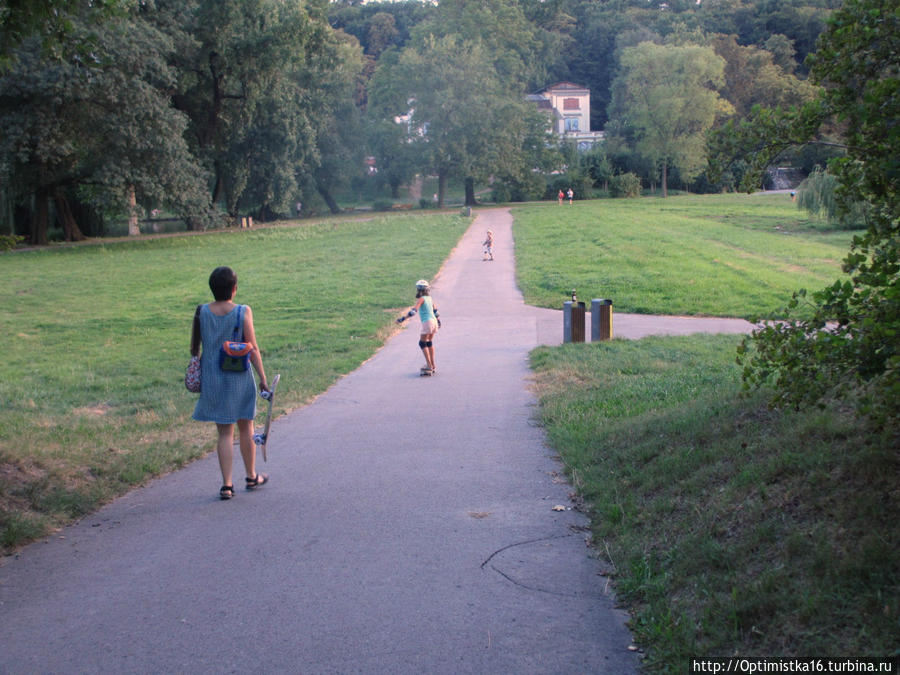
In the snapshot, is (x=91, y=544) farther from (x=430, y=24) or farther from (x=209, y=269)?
(x=430, y=24)

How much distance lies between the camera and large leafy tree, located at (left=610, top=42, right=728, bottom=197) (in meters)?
74.0

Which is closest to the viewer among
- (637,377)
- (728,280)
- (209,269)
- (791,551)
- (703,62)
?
(791,551)

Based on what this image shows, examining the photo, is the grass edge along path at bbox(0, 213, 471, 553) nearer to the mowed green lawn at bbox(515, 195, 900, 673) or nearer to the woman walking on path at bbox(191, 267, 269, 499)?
the woman walking on path at bbox(191, 267, 269, 499)

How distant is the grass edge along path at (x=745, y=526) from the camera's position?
359 cm

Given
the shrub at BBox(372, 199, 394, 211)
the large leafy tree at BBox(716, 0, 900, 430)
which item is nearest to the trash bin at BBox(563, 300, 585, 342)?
the large leafy tree at BBox(716, 0, 900, 430)

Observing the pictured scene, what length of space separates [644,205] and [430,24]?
117 ft

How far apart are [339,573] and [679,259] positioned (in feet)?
77.5

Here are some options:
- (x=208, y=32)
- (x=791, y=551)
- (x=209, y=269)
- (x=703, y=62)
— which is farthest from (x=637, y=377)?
(x=703, y=62)

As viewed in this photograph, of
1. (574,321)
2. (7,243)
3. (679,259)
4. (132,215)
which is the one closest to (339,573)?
(7,243)

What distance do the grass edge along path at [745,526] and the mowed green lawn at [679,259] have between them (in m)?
2.50

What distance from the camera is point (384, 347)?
14945 millimetres

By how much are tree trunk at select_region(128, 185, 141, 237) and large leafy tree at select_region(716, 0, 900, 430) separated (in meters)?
36.7

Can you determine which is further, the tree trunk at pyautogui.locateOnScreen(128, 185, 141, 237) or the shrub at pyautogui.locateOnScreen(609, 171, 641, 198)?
the shrub at pyautogui.locateOnScreen(609, 171, 641, 198)

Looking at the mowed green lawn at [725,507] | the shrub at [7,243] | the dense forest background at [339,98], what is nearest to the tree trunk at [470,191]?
the dense forest background at [339,98]
